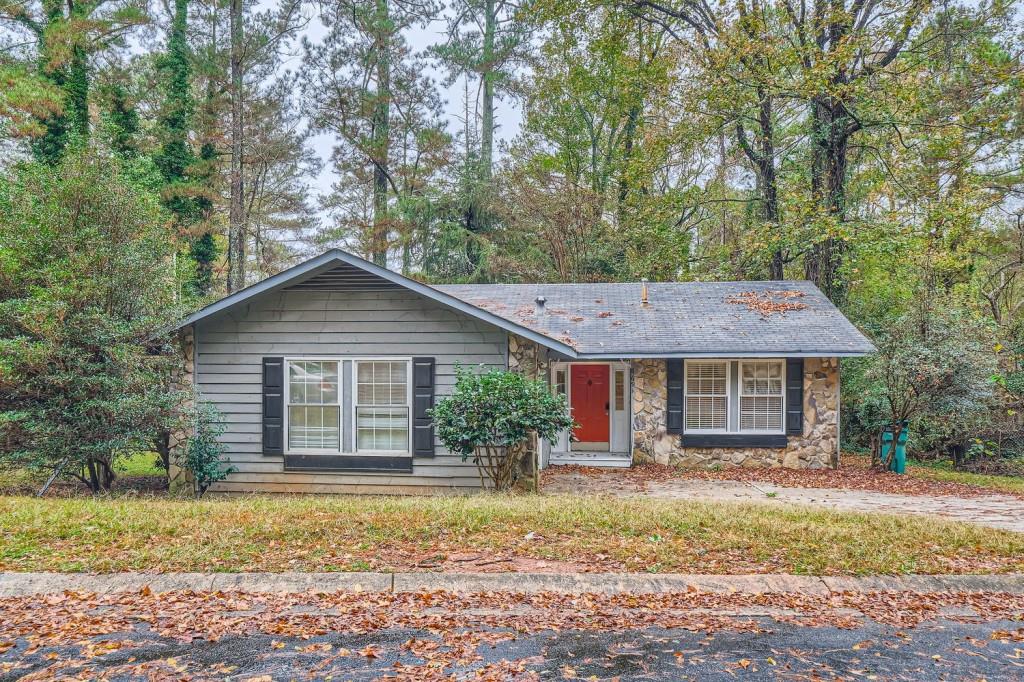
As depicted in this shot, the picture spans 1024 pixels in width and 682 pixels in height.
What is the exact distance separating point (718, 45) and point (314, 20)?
14.5 m

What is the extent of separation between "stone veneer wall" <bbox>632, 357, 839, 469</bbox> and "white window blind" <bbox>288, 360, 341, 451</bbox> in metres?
5.84

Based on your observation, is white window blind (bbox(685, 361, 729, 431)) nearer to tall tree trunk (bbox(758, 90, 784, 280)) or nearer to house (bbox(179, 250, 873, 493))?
house (bbox(179, 250, 873, 493))

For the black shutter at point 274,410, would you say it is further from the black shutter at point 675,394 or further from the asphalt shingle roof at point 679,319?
the black shutter at point 675,394

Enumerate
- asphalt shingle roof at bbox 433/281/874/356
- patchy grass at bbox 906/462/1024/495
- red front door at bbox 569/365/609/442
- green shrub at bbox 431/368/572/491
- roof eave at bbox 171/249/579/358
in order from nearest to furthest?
green shrub at bbox 431/368/572/491 → roof eave at bbox 171/249/579/358 → patchy grass at bbox 906/462/1024/495 → asphalt shingle roof at bbox 433/281/874/356 → red front door at bbox 569/365/609/442

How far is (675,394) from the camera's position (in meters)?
12.7

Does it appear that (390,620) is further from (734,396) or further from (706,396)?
(734,396)

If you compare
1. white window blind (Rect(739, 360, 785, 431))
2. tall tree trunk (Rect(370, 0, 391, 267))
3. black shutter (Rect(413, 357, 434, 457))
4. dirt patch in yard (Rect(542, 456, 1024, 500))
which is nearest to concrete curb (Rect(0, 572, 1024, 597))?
black shutter (Rect(413, 357, 434, 457))

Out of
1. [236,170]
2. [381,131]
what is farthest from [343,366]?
[381,131]

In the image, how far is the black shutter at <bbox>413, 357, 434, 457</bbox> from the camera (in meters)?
9.88

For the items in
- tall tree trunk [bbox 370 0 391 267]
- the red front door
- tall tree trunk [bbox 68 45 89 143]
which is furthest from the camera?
tall tree trunk [bbox 370 0 391 267]

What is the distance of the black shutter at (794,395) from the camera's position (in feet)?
40.7

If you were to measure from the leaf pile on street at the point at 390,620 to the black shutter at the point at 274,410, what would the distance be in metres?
5.06

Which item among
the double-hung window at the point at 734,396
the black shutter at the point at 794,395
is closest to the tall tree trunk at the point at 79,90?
the double-hung window at the point at 734,396

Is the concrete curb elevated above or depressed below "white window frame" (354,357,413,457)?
below
